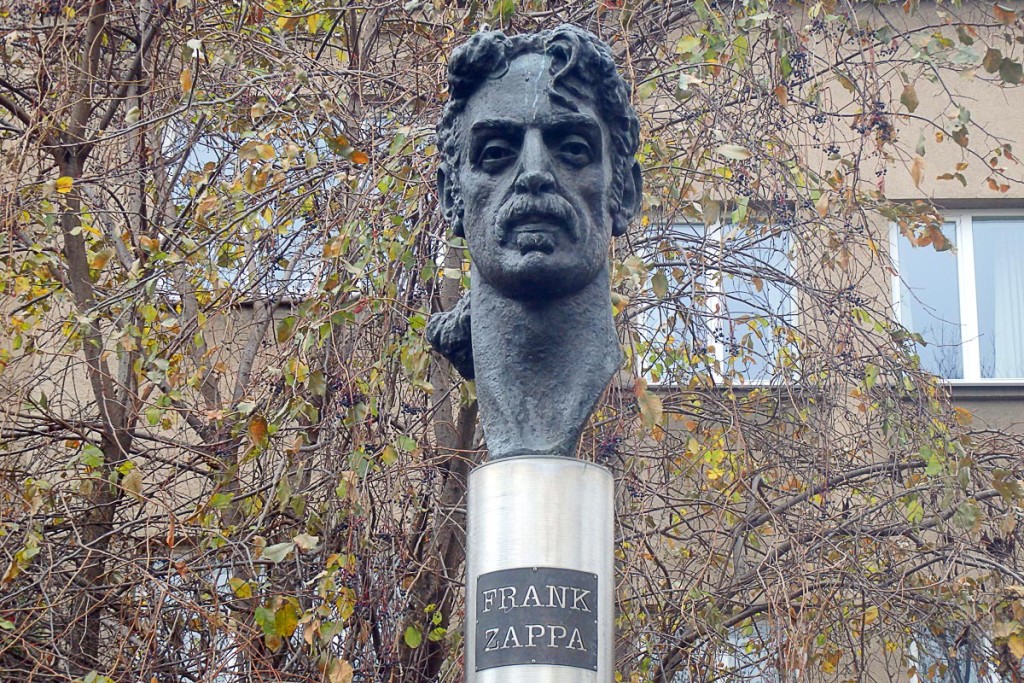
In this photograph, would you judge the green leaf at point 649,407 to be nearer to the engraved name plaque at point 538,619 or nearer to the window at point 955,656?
the window at point 955,656

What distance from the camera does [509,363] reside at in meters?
4.54

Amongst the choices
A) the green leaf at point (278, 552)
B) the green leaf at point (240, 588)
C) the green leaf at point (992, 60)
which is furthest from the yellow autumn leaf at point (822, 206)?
the green leaf at point (240, 588)

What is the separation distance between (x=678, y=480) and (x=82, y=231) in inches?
124

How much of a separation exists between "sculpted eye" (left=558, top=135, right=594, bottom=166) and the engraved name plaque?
118cm

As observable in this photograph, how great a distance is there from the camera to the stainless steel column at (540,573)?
13.4 feet

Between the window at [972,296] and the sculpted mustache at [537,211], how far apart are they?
7664mm

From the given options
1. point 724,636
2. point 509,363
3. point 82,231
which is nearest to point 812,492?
point 724,636

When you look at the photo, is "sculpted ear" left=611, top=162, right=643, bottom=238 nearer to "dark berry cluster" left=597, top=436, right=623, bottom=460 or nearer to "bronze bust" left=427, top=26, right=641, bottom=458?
"bronze bust" left=427, top=26, right=641, bottom=458

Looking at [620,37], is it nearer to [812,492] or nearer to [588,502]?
[812,492]

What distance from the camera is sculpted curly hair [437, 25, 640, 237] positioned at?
15.2ft

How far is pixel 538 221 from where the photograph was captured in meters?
4.45

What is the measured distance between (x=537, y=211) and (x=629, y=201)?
539mm

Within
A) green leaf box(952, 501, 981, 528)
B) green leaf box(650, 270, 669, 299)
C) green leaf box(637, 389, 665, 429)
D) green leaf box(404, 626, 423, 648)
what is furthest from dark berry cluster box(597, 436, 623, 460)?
green leaf box(952, 501, 981, 528)

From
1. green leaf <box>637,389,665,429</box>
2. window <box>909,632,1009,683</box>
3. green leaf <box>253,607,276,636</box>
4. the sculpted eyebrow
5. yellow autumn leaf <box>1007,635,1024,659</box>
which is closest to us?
the sculpted eyebrow
